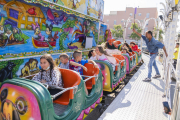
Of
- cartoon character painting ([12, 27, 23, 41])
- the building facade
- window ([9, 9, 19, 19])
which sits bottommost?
cartoon character painting ([12, 27, 23, 41])

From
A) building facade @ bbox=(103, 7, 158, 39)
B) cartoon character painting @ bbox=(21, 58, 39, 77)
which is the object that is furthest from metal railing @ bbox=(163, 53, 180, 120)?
building facade @ bbox=(103, 7, 158, 39)

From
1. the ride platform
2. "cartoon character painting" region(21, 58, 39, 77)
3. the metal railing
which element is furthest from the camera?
"cartoon character painting" region(21, 58, 39, 77)

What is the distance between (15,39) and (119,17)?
4381 centimetres

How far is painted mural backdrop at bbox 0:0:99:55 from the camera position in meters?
3.83

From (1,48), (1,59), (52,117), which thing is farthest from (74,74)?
(1,48)

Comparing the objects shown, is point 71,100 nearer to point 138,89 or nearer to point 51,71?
point 51,71

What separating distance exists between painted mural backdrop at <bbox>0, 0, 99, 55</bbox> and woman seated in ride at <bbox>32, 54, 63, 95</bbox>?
2216 millimetres

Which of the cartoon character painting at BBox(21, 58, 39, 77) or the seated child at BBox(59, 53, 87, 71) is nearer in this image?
the seated child at BBox(59, 53, 87, 71)

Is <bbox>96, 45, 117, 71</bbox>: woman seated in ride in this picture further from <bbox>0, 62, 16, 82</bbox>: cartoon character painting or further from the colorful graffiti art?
the colorful graffiti art

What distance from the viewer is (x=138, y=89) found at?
4199mm

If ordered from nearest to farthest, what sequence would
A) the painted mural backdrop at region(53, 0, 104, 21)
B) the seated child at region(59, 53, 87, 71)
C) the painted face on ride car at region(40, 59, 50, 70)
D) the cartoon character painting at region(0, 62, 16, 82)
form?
the painted face on ride car at region(40, 59, 50, 70) < the seated child at region(59, 53, 87, 71) < the cartoon character painting at region(0, 62, 16, 82) < the painted mural backdrop at region(53, 0, 104, 21)

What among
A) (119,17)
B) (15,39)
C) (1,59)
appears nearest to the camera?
(1,59)

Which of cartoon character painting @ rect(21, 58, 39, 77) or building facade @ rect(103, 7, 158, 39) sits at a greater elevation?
building facade @ rect(103, 7, 158, 39)

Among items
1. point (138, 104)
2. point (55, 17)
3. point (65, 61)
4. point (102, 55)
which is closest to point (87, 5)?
point (55, 17)
